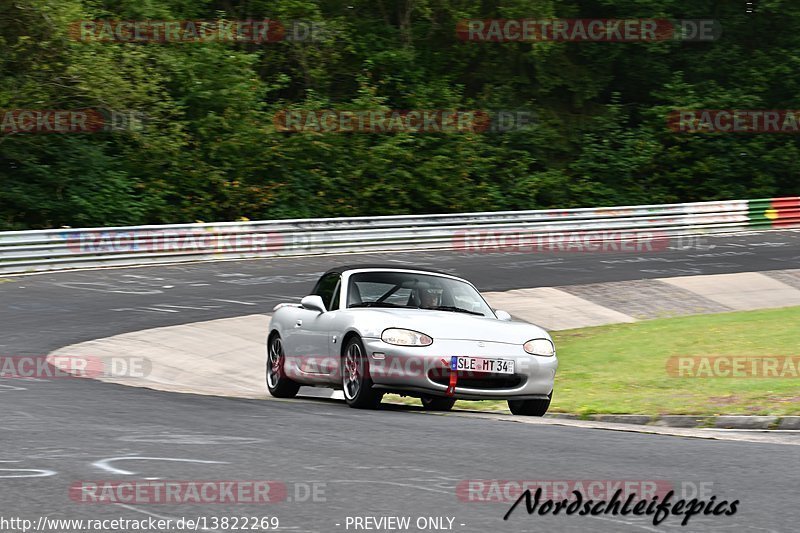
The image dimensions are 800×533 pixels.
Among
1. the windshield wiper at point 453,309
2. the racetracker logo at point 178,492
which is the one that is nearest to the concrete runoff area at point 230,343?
the windshield wiper at point 453,309

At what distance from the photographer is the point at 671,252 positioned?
105 feet

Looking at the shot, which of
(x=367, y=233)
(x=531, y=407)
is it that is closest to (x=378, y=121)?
(x=367, y=233)

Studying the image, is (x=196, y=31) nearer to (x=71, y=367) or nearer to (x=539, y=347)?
(x=71, y=367)

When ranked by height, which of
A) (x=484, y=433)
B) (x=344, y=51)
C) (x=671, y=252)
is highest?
(x=344, y=51)

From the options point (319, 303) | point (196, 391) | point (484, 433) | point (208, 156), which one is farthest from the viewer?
point (208, 156)

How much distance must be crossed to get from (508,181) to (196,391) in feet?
97.4

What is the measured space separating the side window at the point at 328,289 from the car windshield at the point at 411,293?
0.24 meters

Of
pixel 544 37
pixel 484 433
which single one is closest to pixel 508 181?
pixel 544 37

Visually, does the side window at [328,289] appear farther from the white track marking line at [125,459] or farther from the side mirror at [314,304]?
the white track marking line at [125,459]

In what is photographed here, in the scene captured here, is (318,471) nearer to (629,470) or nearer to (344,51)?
(629,470)

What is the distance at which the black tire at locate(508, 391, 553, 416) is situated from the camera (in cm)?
1161

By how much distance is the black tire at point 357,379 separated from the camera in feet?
36.1

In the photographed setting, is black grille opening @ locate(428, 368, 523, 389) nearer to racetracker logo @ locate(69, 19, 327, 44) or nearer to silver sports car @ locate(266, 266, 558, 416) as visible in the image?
silver sports car @ locate(266, 266, 558, 416)

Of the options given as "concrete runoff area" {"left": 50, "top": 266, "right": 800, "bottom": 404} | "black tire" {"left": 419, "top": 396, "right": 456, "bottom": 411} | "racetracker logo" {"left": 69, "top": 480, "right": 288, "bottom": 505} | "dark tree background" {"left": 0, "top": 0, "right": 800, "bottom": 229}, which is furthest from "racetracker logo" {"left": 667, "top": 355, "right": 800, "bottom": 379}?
"dark tree background" {"left": 0, "top": 0, "right": 800, "bottom": 229}
